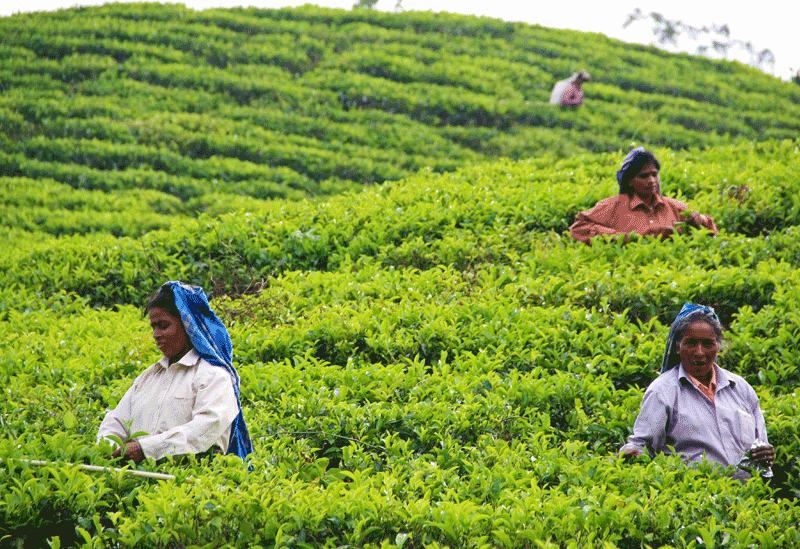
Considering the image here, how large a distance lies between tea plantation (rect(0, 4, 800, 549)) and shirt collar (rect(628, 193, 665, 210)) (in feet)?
1.70

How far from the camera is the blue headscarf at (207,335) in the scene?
366 centimetres

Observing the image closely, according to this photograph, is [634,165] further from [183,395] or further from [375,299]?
[183,395]

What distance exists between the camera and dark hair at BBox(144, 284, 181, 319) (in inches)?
146

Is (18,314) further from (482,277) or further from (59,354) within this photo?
(482,277)

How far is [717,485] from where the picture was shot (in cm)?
362

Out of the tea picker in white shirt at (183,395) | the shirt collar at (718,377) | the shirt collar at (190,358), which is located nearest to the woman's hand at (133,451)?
the tea picker in white shirt at (183,395)

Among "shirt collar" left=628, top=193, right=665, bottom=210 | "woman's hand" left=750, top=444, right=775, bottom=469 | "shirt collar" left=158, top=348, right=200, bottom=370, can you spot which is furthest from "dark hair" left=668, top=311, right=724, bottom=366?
"shirt collar" left=628, top=193, right=665, bottom=210

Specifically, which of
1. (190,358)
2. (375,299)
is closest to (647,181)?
(375,299)

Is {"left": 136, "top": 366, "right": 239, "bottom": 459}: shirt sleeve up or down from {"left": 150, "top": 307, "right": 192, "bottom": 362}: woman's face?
down

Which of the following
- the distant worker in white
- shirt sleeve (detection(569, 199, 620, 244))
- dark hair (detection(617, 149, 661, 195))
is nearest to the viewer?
dark hair (detection(617, 149, 661, 195))

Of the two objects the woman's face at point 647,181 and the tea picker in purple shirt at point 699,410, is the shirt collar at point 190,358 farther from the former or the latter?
the woman's face at point 647,181

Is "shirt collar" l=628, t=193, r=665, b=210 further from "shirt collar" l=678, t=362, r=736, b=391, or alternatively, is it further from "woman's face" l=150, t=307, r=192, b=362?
"woman's face" l=150, t=307, r=192, b=362

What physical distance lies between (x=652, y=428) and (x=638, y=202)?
11.8ft

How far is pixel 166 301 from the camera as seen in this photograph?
3740 millimetres
